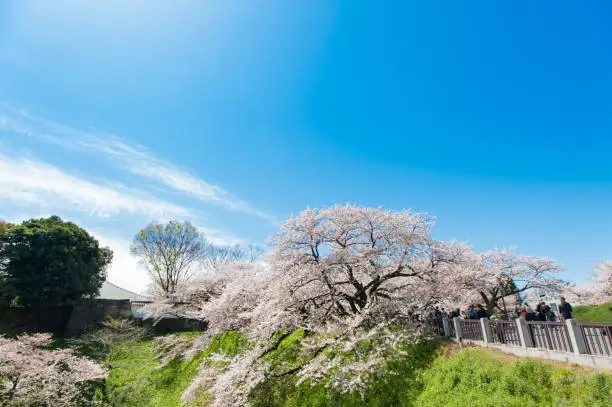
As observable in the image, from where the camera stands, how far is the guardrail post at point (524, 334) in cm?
1014

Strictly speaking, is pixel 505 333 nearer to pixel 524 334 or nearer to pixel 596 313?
pixel 524 334

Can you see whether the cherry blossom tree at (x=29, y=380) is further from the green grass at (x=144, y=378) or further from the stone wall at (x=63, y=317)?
the stone wall at (x=63, y=317)

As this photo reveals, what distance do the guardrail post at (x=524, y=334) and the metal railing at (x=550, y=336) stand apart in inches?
4.5

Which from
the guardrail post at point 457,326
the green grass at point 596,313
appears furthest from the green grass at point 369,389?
the green grass at point 596,313

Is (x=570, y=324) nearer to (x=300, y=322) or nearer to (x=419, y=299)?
(x=419, y=299)

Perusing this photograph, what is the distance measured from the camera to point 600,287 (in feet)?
91.8

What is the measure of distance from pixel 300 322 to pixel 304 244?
373cm

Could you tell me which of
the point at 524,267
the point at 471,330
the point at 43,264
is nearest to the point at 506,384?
the point at 471,330

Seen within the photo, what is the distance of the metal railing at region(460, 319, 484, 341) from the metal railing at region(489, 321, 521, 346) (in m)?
0.51

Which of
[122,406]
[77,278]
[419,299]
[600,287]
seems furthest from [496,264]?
[77,278]

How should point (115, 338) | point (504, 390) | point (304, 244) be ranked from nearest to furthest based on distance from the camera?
point (504, 390) → point (304, 244) → point (115, 338)

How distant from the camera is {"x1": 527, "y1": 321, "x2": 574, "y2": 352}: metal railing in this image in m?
9.02

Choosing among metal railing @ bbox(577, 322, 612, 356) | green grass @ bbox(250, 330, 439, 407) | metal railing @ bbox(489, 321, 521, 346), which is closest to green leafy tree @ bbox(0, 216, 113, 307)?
green grass @ bbox(250, 330, 439, 407)

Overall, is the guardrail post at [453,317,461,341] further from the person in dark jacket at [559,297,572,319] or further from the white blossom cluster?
the person in dark jacket at [559,297,572,319]
